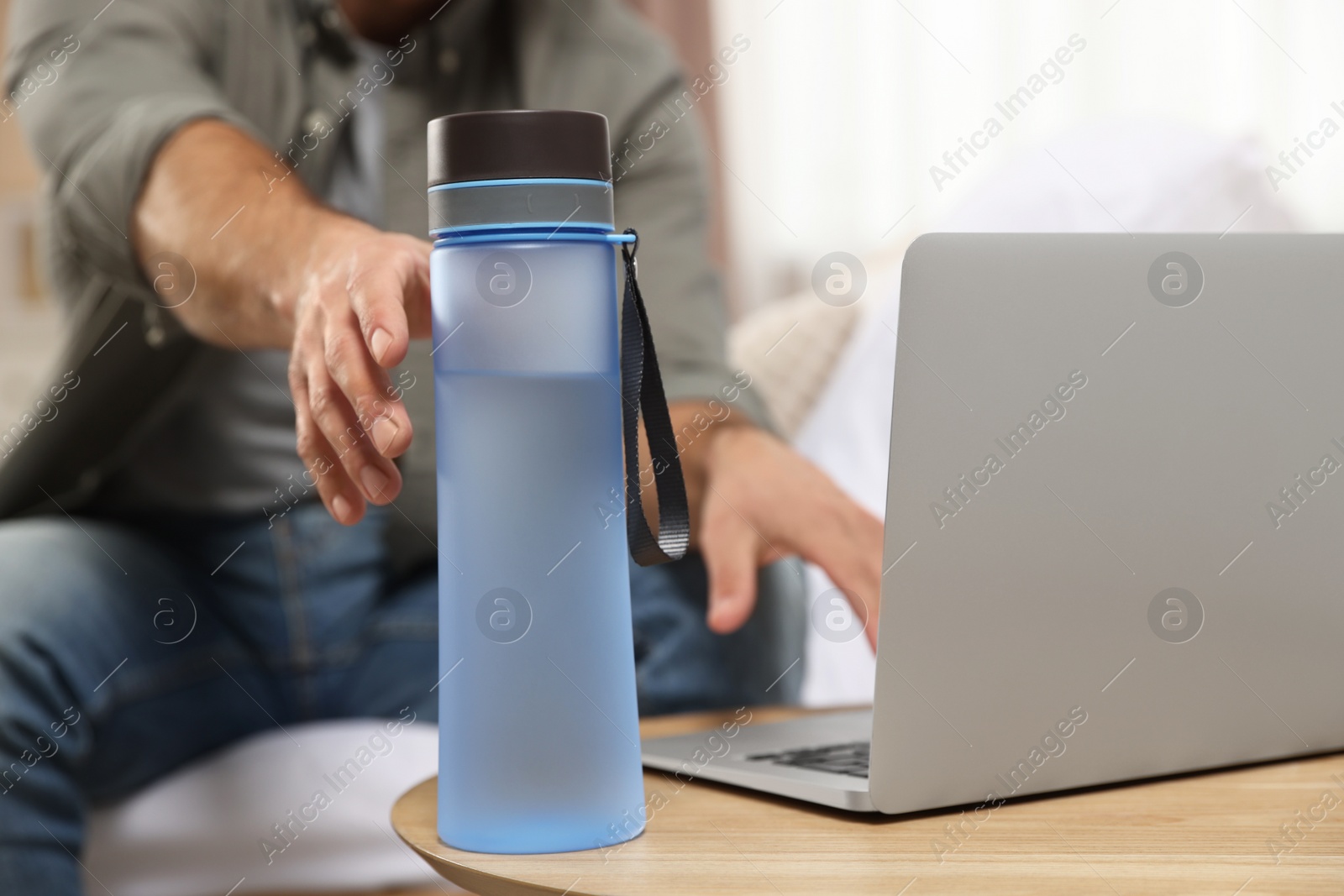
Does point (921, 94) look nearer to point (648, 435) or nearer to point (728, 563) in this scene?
point (728, 563)

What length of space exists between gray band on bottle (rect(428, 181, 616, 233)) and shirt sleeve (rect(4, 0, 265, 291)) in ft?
1.36

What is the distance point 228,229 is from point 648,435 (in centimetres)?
36

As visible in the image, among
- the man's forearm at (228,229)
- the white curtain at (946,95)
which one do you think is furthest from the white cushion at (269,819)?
the white curtain at (946,95)

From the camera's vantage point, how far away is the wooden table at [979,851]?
0.42 metres

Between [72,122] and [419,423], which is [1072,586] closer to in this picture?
[419,423]

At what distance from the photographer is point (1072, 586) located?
1.60ft

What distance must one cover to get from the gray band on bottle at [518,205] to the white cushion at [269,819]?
534mm

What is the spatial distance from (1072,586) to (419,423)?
637mm

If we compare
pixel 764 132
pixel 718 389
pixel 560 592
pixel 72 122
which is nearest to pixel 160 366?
pixel 72 122

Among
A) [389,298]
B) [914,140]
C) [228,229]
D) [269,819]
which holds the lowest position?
[269,819]

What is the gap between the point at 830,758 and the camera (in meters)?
0.58

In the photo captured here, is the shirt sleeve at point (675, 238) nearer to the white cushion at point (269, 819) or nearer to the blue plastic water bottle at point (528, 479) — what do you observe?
the white cushion at point (269, 819)

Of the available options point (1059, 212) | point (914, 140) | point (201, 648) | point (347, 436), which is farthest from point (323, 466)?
point (914, 140)

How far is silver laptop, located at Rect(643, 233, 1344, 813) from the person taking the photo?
0.45 meters
